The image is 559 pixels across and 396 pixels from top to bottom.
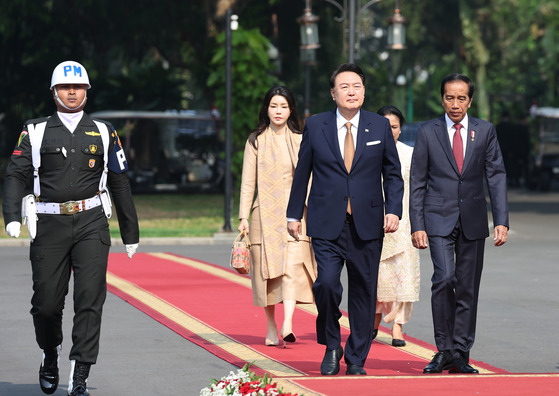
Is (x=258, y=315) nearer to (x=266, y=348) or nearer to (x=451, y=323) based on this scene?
(x=266, y=348)

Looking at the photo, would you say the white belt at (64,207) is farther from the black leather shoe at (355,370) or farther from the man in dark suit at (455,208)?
the man in dark suit at (455,208)

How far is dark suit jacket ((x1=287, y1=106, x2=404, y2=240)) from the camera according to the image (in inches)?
298

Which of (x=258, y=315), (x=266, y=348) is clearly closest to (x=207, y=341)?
(x=266, y=348)

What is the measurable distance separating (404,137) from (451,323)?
3697 centimetres

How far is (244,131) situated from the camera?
2550cm

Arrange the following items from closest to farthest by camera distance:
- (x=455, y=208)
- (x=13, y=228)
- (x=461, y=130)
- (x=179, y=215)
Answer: (x=13, y=228)
(x=455, y=208)
(x=461, y=130)
(x=179, y=215)

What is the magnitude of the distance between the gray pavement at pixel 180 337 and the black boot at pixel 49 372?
29 cm

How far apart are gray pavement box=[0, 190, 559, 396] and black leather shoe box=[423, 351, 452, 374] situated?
0.78 meters

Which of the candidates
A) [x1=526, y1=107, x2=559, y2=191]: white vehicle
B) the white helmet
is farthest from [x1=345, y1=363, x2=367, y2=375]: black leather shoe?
[x1=526, y1=107, x2=559, y2=191]: white vehicle

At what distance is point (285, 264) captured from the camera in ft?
30.6

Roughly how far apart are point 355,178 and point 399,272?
2.00 m

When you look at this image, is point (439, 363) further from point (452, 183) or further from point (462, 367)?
point (452, 183)

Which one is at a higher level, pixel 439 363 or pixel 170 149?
pixel 439 363

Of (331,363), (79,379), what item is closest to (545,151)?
(331,363)
